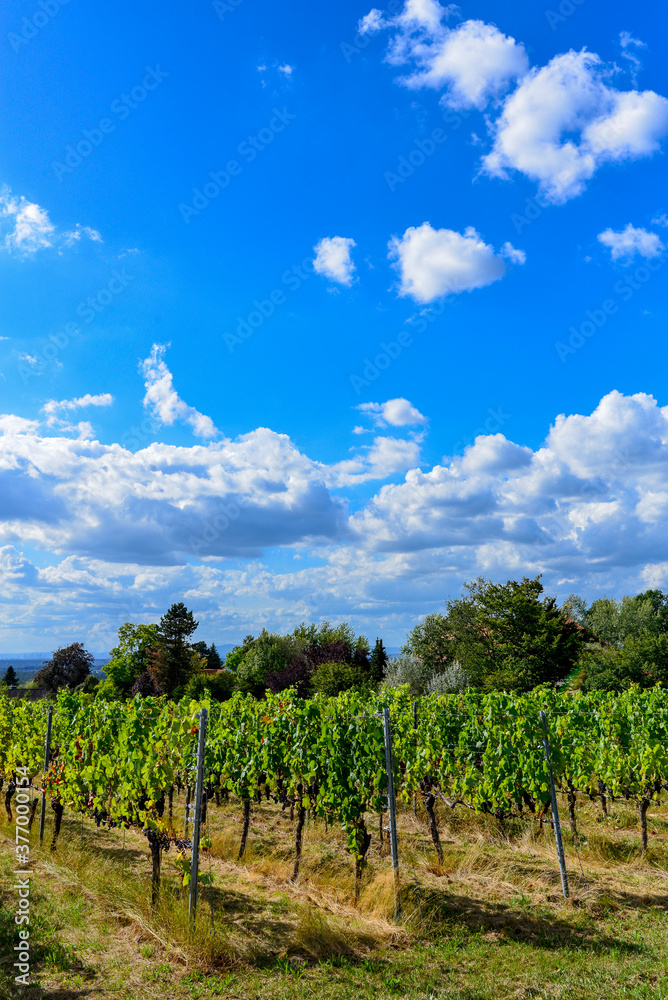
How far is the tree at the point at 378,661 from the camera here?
4005 cm

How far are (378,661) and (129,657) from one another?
2324 cm

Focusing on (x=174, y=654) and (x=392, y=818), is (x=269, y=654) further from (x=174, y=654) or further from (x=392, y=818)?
(x=392, y=818)

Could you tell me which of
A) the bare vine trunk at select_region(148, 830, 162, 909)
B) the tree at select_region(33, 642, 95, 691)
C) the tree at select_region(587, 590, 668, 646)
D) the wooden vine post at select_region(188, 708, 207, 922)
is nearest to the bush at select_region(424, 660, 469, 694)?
the tree at select_region(587, 590, 668, 646)

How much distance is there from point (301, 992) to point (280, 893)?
2313 millimetres

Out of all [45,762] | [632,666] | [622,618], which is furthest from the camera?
[622,618]

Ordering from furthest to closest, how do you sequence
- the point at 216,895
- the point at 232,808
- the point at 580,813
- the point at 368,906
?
the point at 232,808 < the point at 580,813 < the point at 216,895 < the point at 368,906

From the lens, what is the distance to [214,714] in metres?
8.74

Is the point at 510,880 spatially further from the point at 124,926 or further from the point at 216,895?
the point at 124,926

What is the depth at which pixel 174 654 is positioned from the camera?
140 ft

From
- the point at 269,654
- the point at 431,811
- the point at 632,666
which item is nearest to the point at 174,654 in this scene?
the point at 269,654

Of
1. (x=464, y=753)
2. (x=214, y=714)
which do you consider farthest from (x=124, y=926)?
(x=464, y=753)

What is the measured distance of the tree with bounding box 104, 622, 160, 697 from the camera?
45.3 meters

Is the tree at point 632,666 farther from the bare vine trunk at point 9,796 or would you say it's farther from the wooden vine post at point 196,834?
the wooden vine post at point 196,834

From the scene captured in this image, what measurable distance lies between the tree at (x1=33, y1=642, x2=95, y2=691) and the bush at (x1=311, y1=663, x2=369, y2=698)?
112 ft
